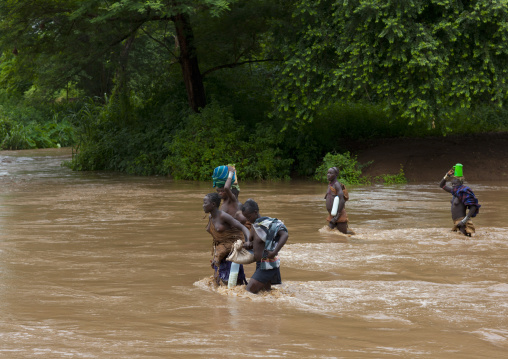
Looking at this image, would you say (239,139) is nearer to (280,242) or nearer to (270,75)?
(270,75)

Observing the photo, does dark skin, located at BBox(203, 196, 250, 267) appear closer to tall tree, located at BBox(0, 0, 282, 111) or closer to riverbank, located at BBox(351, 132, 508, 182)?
tall tree, located at BBox(0, 0, 282, 111)

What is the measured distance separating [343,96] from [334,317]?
15.6 m

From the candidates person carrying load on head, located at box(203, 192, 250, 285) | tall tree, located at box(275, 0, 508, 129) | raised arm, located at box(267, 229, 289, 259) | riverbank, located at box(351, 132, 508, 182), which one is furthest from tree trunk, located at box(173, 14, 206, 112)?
raised arm, located at box(267, 229, 289, 259)

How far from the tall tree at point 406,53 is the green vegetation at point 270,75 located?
43mm

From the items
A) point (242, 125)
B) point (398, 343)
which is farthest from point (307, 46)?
point (398, 343)

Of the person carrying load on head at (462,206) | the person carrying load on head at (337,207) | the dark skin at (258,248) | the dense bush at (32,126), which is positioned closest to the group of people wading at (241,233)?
the dark skin at (258,248)

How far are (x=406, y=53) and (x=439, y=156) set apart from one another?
4.38 m

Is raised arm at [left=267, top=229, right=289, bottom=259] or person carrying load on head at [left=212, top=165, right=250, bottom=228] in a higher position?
person carrying load on head at [left=212, top=165, right=250, bottom=228]

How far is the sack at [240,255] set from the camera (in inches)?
301

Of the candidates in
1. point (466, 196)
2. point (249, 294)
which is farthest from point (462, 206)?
point (249, 294)

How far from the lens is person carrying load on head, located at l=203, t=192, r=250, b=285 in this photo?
26.6 ft

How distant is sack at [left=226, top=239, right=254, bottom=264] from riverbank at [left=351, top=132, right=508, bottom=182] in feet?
50.1

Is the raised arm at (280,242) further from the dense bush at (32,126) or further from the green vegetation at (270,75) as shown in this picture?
the dense bush at (32,126)

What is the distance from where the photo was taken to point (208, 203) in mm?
8070
